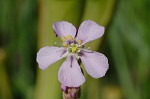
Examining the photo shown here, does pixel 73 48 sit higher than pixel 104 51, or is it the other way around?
pixel 73 48

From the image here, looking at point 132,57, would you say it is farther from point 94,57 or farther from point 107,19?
point 94,57

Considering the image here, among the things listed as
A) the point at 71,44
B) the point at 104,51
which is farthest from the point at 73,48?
the point at 104,51

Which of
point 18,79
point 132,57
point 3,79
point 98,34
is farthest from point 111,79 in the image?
point 98,34

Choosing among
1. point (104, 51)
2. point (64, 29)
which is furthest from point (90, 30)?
point (104, 51)

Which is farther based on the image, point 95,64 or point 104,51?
point 104,51

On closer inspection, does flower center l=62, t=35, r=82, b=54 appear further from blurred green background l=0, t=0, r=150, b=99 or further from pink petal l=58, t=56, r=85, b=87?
blurred green background l=0, t=0, r=150, b=99

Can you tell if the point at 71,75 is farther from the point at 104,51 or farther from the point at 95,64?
the point at 104,51
